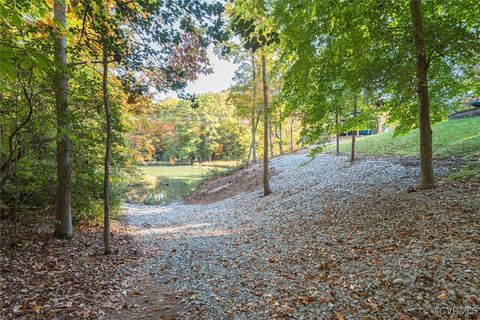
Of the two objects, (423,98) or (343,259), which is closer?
(343,259)

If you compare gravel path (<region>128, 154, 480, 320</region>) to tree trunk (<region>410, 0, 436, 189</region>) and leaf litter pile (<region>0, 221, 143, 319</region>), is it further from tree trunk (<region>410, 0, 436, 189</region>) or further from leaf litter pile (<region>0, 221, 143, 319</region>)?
leaf litter pile (<region>0, 221, 143, 319</region>)

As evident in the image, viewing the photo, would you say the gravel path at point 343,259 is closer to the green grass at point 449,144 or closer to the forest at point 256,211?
the forest at point 256,211

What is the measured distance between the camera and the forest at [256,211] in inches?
154

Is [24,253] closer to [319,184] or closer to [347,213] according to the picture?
[347,213]

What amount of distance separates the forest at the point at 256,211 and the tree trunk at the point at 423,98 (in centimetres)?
3

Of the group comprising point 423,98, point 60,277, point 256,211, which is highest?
point 423,98

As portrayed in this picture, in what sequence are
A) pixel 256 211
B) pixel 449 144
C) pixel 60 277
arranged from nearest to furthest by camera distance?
pixel 60 277, pixel 256 211, pixel 449 144

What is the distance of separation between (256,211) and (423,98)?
7.33 metres

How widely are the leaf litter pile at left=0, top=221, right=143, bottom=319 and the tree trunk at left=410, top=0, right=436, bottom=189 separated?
781 cm

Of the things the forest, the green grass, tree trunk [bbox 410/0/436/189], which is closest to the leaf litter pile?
the forest

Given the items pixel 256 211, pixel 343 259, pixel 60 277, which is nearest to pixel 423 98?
pixel 343 259

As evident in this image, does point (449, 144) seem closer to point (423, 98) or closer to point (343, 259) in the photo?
point (423, 98)

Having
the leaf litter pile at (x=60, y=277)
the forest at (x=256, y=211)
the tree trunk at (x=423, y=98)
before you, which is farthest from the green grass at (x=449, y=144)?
the leaf litter pile at (x=60, y=277)

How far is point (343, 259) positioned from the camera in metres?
5.19
